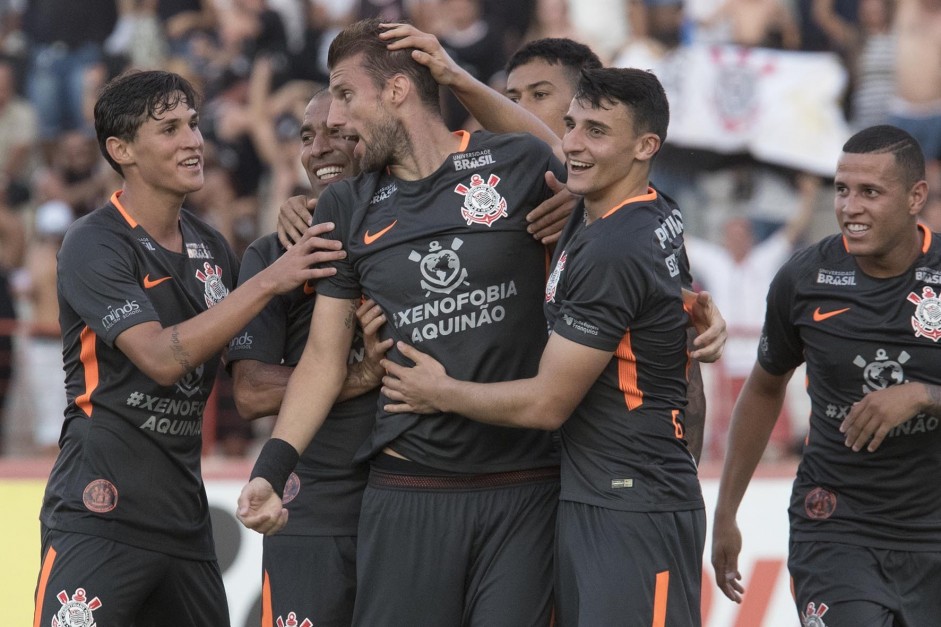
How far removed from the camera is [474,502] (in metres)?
5.31

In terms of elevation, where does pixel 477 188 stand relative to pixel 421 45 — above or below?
below

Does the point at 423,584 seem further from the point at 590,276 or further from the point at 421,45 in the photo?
the point at 421,45

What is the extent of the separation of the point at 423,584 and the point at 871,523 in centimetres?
194

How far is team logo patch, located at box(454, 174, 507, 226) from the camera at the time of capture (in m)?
5.39

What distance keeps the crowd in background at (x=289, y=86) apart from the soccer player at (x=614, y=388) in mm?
6350

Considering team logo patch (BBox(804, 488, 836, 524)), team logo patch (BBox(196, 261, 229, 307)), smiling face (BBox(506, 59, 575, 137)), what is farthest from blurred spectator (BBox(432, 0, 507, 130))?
team logo patch (BBox(804, 488, 836, 524))

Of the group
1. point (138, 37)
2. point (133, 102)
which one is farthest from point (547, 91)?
point (138, 37)

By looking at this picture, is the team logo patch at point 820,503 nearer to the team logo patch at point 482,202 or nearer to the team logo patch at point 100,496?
the team logo patch at point 482,202

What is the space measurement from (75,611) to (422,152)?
2342mm

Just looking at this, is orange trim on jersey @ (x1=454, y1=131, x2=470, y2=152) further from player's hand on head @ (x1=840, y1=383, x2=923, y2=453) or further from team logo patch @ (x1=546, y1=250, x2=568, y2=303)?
player's hand on head @ (x1=840, y1=383, x2=923, y2=453)

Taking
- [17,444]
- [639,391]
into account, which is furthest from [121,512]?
[17,444]

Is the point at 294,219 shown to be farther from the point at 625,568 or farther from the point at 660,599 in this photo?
the point at 660,599

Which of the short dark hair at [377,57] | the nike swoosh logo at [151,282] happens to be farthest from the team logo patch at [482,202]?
the nike swoosh logo at [151,282]

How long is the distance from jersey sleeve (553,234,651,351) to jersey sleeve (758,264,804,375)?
4.19 ft
